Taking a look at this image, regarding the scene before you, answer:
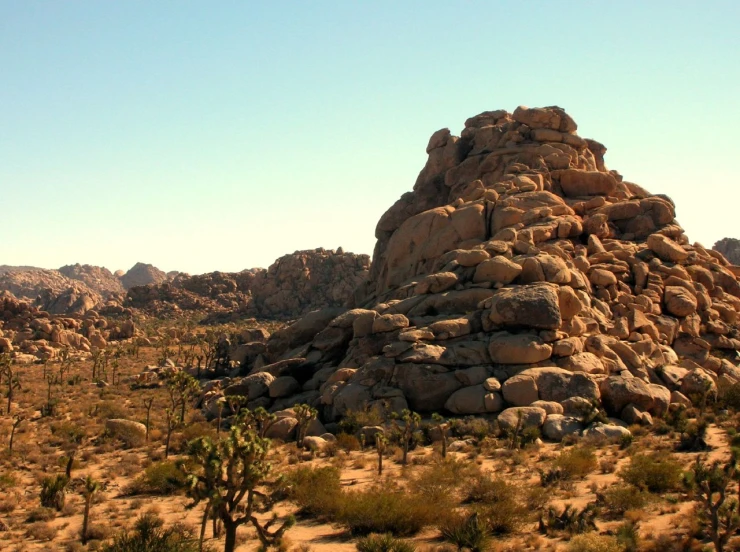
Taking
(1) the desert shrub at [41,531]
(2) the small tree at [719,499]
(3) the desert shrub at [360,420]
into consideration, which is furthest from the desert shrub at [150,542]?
(3) the desert shrub at [360,420]

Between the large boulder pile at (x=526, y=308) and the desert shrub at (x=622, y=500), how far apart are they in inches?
426

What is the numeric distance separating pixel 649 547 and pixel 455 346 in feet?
71.4

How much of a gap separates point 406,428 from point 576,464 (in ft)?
25.0

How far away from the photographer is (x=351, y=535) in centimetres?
2031

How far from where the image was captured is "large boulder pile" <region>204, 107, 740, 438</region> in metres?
36.9

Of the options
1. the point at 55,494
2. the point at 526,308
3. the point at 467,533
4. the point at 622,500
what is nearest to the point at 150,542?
the point at 55,494

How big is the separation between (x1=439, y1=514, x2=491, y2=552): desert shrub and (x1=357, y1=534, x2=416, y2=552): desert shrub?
4.07 ft

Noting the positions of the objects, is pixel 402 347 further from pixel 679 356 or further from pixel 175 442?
pixel 679 356

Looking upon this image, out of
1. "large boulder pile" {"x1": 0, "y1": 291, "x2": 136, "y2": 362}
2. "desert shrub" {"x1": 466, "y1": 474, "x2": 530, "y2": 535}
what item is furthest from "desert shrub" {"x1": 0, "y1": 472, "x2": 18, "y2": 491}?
"large boulder pile" {"x1": 0, "y1": 291, "x2": 136, "y2": 362}

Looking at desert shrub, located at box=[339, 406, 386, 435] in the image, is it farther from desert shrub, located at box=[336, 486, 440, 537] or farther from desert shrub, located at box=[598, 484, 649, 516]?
desert shrub, located at box=[598, 484, 649, 516]

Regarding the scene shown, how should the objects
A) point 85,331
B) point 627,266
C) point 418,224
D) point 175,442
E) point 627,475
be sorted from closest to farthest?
point 627,475 < point 175,442 < point 627,266 < point 418,224 < point 85,331

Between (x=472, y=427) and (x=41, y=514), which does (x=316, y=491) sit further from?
(x=472, y=427)

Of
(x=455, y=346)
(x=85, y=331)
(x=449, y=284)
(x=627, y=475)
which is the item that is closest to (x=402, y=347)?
(x=455, y=346)

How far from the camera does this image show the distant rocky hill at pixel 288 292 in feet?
359
